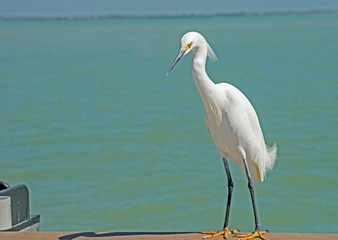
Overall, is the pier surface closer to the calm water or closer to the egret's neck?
the egret's neck

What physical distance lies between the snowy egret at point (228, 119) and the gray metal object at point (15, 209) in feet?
4.01

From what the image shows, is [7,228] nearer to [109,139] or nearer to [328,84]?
[109,139]

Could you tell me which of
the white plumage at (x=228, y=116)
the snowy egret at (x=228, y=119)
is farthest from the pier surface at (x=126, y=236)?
the white plumage at (x=228, y=116)

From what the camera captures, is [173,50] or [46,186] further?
[173,50]

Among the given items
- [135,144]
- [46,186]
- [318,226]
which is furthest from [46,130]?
[318,226]

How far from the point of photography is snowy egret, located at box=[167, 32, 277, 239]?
175 inches

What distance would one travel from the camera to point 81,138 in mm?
13219

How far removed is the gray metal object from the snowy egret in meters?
1.22

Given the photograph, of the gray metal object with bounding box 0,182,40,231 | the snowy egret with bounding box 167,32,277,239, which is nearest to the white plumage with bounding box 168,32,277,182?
the snowy egret with bounding box 167,32,277,239

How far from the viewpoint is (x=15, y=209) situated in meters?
4.71

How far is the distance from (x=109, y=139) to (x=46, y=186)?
3.43 meters

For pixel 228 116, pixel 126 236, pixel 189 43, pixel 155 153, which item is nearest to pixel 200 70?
pixel 189 43

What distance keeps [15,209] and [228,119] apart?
145 centimetres

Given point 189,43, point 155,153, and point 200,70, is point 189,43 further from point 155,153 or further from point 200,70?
point 155,153
